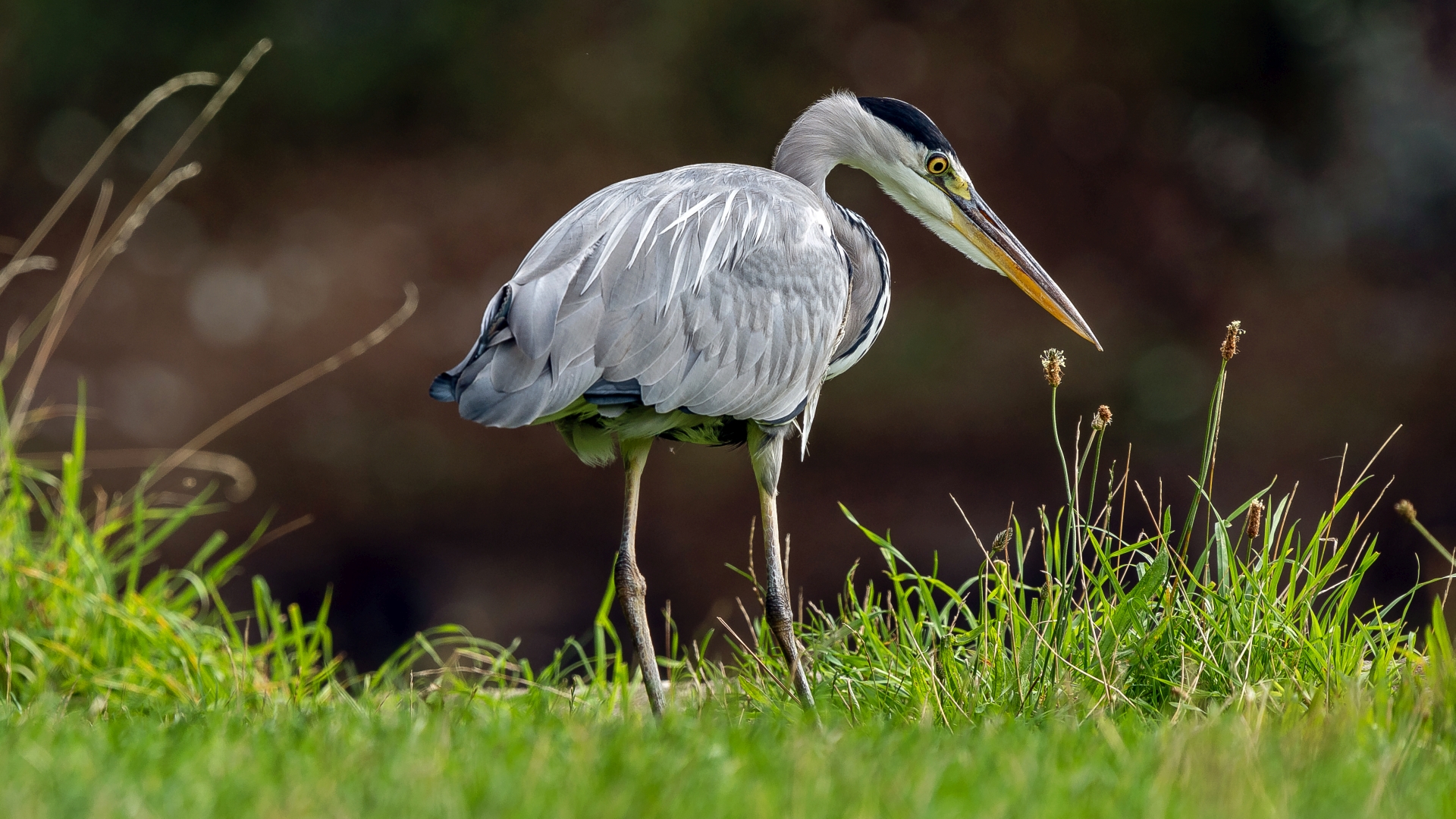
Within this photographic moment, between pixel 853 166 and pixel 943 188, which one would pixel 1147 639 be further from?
pixel 853 166

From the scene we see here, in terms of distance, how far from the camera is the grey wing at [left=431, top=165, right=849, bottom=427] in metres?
3.43

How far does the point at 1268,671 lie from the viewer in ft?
10.3

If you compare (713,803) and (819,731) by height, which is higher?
(713,803)

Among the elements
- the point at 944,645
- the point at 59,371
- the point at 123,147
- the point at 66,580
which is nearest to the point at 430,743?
the point at 944,645

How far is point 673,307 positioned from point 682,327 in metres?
0.06

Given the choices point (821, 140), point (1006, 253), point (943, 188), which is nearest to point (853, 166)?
point (821, 140)

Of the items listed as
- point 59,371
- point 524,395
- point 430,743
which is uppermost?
point 524,395

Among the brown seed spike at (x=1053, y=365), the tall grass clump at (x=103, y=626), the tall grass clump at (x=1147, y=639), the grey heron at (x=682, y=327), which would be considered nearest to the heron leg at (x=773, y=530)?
the grey heron at (x=682, y=327)

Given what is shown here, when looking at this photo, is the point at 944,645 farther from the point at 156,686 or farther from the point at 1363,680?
the point at 156,686

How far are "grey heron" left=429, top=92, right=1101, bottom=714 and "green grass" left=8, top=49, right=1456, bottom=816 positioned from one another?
42 centimetres

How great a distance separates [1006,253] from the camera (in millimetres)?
4680

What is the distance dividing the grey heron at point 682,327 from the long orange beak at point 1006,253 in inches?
5.5

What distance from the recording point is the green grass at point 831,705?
2045 millimetres

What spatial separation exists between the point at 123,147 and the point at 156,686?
675 cm
